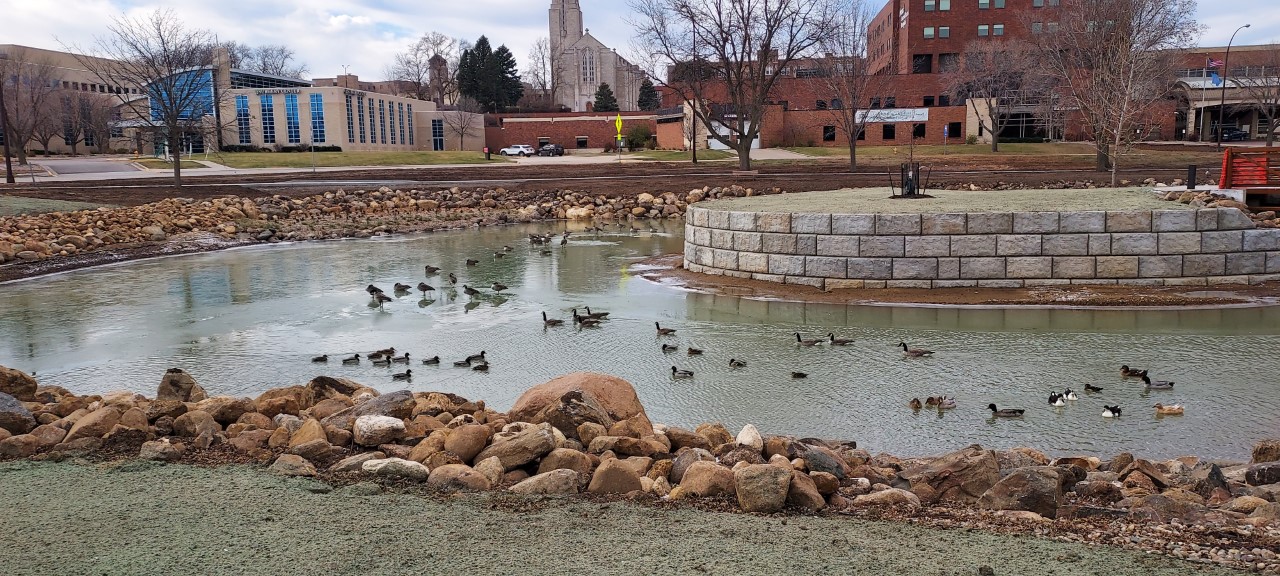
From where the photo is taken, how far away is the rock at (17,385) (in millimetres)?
8312

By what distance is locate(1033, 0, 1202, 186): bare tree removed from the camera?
98.6 feet

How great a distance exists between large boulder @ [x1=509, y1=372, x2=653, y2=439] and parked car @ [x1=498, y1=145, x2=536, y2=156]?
70.7 m

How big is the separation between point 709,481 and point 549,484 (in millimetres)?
948

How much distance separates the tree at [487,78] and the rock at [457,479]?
9926 centimetres

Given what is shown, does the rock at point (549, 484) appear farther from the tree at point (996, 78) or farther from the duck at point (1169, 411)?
the tree at point (996, 78)

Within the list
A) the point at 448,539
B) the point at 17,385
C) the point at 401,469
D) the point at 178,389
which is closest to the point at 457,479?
the point at 401,469

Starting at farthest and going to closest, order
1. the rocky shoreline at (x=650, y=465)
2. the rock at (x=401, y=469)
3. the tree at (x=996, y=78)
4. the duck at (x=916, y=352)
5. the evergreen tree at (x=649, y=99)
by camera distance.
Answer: the evergreen tree at (x=649, y=99) → the tree at (x=996, y=78) → the duck at (x=916, y=352) → the rock at (x=401, y=469) → the rocky shoreline at (x=650, y=465)

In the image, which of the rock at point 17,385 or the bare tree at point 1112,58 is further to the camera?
the bare tree at point 1112,58

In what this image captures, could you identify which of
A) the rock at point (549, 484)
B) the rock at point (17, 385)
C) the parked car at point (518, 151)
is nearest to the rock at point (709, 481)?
the rock at point (549, 484)

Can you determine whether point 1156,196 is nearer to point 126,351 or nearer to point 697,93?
point 126,351

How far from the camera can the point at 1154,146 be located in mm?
57250

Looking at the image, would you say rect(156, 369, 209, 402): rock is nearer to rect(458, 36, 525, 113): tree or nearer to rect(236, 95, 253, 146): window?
rect(236, 95, 253, 146): window

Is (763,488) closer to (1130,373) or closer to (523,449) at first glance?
(523,449)

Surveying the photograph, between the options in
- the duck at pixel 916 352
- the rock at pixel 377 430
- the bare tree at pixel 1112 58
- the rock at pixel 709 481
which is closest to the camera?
the rock at pixel 709 481
